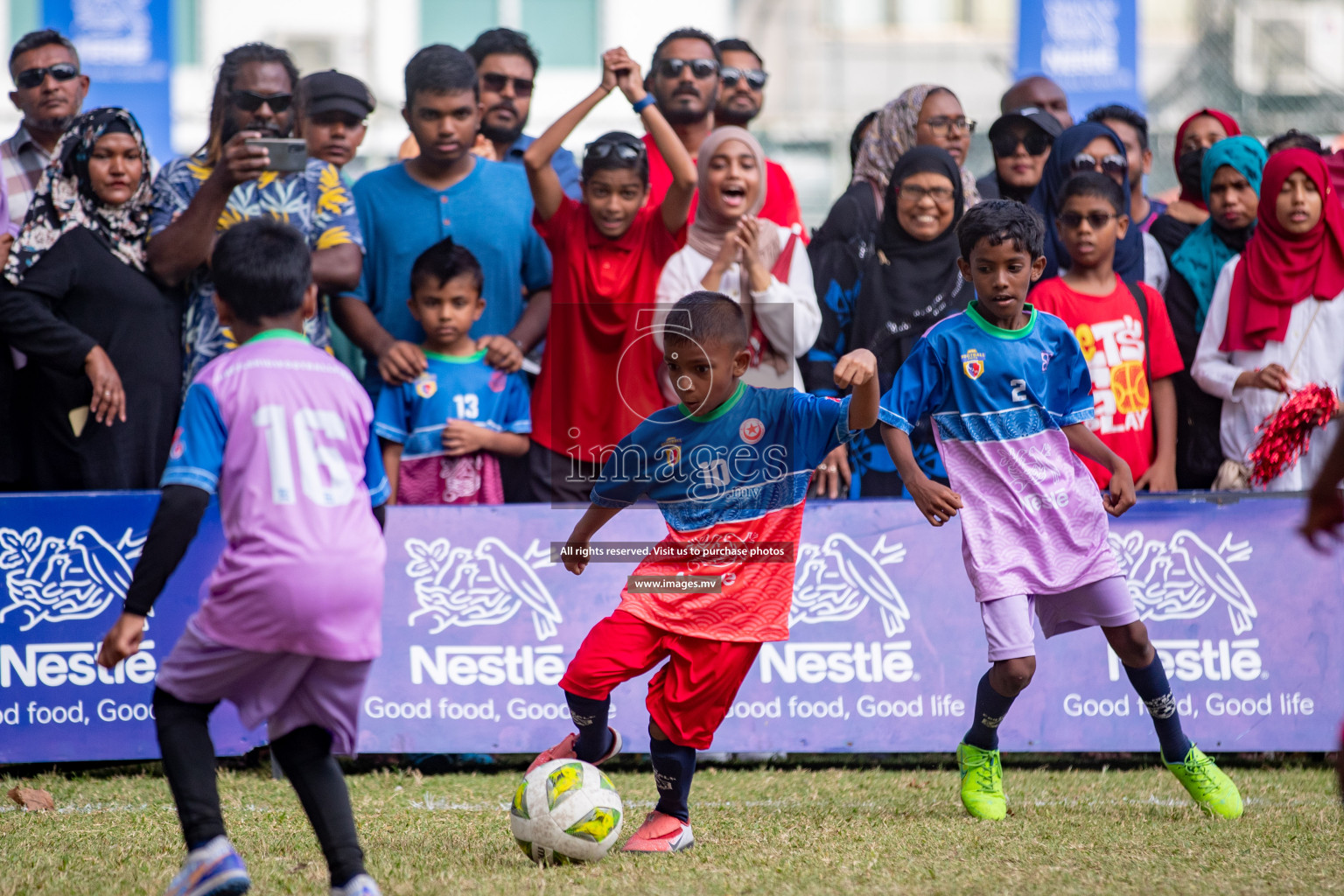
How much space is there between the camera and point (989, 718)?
5344 millimetres

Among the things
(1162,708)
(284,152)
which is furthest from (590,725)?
(284,152)

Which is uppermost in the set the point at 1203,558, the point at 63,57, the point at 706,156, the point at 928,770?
the point at 63,57

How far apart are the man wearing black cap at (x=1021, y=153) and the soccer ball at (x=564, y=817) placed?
439 cm

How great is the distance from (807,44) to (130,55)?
1114 cm

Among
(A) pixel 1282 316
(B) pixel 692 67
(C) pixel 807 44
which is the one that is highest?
(C) pixel 807 44

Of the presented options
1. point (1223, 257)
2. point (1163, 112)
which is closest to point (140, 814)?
point (1223, 257)

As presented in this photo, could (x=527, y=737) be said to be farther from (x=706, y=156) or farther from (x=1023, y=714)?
(x=706, y=156)

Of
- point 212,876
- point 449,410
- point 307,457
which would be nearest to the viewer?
point 212,876

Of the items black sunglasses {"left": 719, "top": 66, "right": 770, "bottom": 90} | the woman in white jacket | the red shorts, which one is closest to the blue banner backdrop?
the woman in white jacket

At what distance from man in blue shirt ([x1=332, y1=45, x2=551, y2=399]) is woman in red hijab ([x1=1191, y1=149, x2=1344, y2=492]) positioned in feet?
10.7

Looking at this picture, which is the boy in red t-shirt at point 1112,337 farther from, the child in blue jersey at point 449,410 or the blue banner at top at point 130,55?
the blue banner at top at point 130,55

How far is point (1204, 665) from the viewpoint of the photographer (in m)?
6.44

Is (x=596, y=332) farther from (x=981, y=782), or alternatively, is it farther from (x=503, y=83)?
(x=981, y=782)

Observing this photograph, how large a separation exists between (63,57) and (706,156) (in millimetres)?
3345
